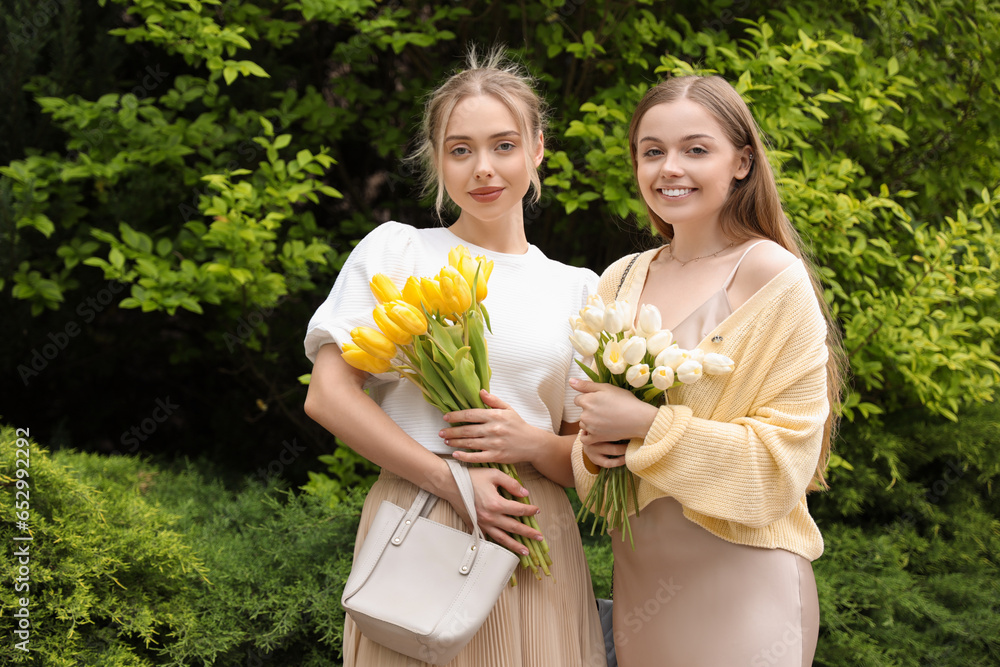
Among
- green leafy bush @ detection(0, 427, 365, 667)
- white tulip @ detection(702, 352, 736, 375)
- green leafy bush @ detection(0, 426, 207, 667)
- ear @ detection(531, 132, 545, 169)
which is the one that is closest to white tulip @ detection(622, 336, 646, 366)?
white tulip @ detection(702, 352, 736, 375)

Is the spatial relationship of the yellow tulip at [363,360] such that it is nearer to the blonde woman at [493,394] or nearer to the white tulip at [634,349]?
the blonde woman at [493,394]

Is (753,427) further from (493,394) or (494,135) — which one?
(494,135)

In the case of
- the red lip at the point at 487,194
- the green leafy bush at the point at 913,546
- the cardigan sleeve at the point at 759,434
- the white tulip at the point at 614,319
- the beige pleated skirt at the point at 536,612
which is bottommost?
the green leafy bush at the point at 913,546

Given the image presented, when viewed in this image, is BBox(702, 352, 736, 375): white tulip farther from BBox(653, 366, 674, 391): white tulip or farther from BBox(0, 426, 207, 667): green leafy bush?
BBox(0, 426, 207, 667): green leafy bush

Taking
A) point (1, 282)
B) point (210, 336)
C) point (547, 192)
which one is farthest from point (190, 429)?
point (547, 192)

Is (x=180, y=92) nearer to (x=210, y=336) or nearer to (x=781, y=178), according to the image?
(x=210, y=336)

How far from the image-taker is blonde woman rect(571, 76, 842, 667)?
1.41 meters

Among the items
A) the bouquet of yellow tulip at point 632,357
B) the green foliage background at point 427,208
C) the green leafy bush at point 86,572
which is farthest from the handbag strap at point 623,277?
the green leafy bush at point 86,572

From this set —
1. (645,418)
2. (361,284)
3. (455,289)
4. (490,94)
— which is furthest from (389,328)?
(490,94)

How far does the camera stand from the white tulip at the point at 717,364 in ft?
4.43

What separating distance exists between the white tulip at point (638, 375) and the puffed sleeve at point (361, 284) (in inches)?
22.4

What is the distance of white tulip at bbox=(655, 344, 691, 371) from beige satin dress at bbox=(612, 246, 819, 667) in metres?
0.16

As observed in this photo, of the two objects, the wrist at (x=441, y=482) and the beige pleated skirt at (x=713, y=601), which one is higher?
the wrist at (x=441, y=482)

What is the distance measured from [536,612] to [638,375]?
587 millimetres
